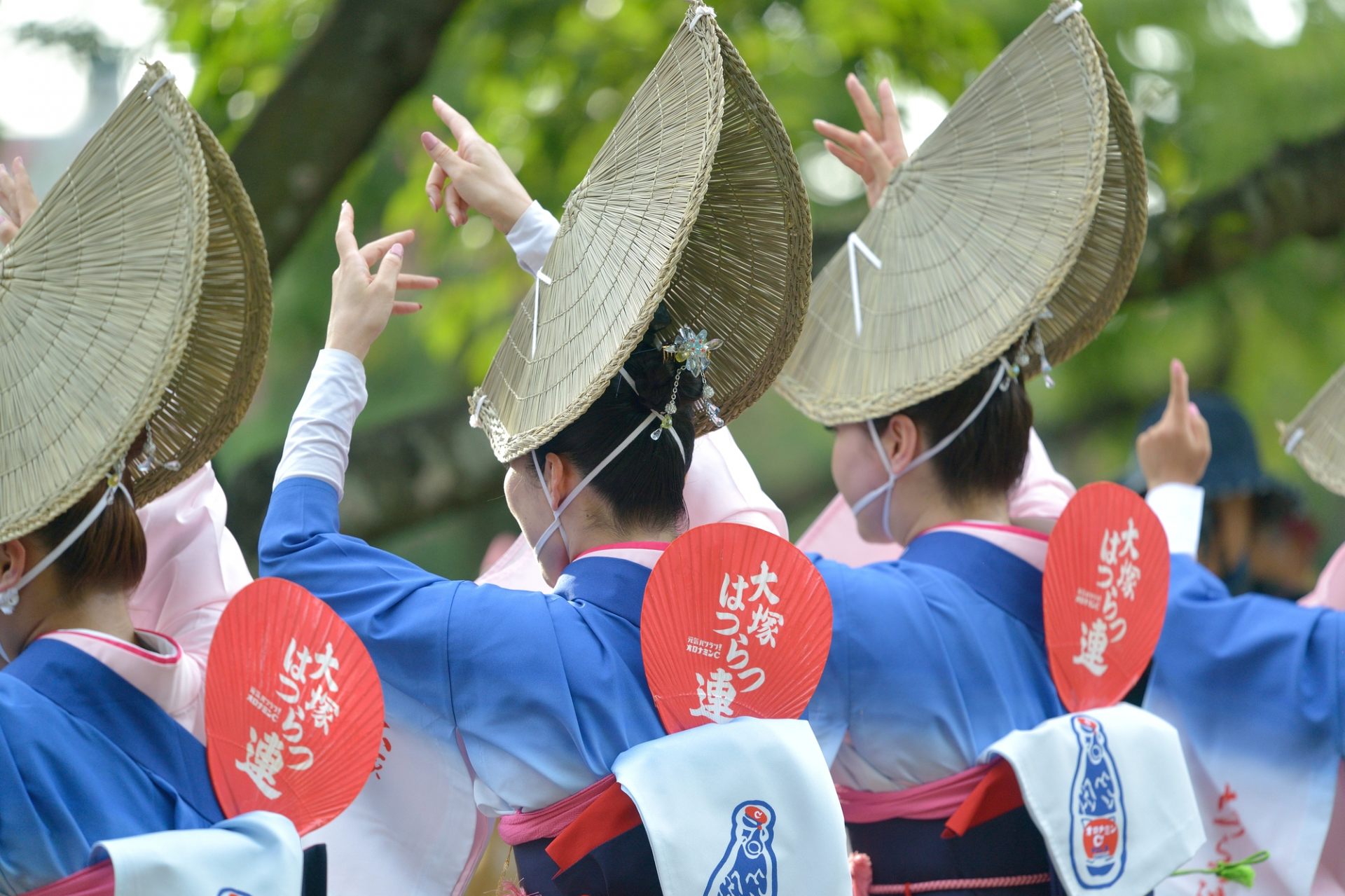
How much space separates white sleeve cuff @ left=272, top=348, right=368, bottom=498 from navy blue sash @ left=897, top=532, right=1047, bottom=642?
45.2 inches

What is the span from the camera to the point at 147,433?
7.46 ft

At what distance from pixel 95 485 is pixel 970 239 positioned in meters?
1.73

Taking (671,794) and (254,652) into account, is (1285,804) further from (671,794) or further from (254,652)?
(254,652)

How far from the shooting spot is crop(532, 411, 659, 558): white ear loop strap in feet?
7.82

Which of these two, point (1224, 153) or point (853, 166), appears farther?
point (1224, 153)

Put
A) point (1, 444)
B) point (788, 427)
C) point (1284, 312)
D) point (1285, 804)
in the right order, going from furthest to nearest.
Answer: point (788, 427), point (1284, 312), point (1285, 804), point (1, 444)

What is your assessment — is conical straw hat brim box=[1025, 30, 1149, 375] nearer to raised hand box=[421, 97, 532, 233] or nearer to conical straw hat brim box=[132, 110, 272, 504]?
raised hand box=[421, 97, 532, 233]

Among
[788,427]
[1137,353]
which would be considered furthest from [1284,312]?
[788,427]

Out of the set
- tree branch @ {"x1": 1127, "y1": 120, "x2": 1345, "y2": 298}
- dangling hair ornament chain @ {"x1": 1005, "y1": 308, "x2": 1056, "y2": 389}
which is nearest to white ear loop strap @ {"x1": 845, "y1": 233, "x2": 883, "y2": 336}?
dangling hair ornament chain @ {"x1": 1005, "y1": 308, "x2": 1056, "y2": 389}

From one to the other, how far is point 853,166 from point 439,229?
315cm

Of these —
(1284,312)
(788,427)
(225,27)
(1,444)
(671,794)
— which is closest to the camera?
(1,444)

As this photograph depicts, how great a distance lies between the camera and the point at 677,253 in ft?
7.06

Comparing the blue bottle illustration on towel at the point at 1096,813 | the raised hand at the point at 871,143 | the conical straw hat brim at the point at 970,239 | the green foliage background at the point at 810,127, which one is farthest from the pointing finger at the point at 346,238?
the green foliage background at the point at 810,127

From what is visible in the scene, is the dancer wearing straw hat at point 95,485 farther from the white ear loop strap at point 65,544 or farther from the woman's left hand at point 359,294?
the woman's left hand at point 359,294
